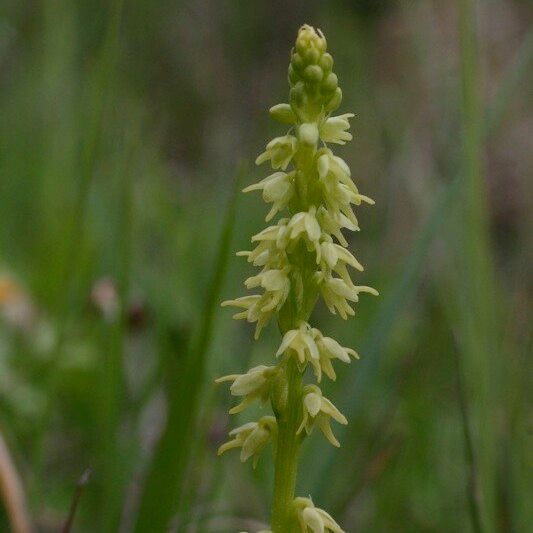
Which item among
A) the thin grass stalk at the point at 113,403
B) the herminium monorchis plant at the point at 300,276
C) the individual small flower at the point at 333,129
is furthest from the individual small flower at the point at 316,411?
the thin grass stalk at the point at 113,403

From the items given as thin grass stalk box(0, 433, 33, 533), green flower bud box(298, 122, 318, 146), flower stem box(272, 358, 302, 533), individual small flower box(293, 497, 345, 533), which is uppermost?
green flower bud box(298, 122, 318, 146)

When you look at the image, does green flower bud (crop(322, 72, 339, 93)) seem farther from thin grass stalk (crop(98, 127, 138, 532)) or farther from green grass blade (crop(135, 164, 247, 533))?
thin grass stalk (crop(98, 127, 138, 532))

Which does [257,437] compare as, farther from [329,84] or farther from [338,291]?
[329,84]

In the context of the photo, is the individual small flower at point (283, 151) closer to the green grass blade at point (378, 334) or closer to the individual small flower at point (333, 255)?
the individual small flower at point (333, 255)

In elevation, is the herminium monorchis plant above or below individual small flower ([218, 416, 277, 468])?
above

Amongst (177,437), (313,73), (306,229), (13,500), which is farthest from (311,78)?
(13,500)

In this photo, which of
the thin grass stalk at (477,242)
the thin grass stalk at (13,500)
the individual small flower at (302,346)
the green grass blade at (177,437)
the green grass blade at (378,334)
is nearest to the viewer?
the individual small flower at (302,346)

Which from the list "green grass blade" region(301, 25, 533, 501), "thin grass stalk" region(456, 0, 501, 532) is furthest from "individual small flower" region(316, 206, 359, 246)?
"thin grass stalk" region(456, 0, 501, 532)
